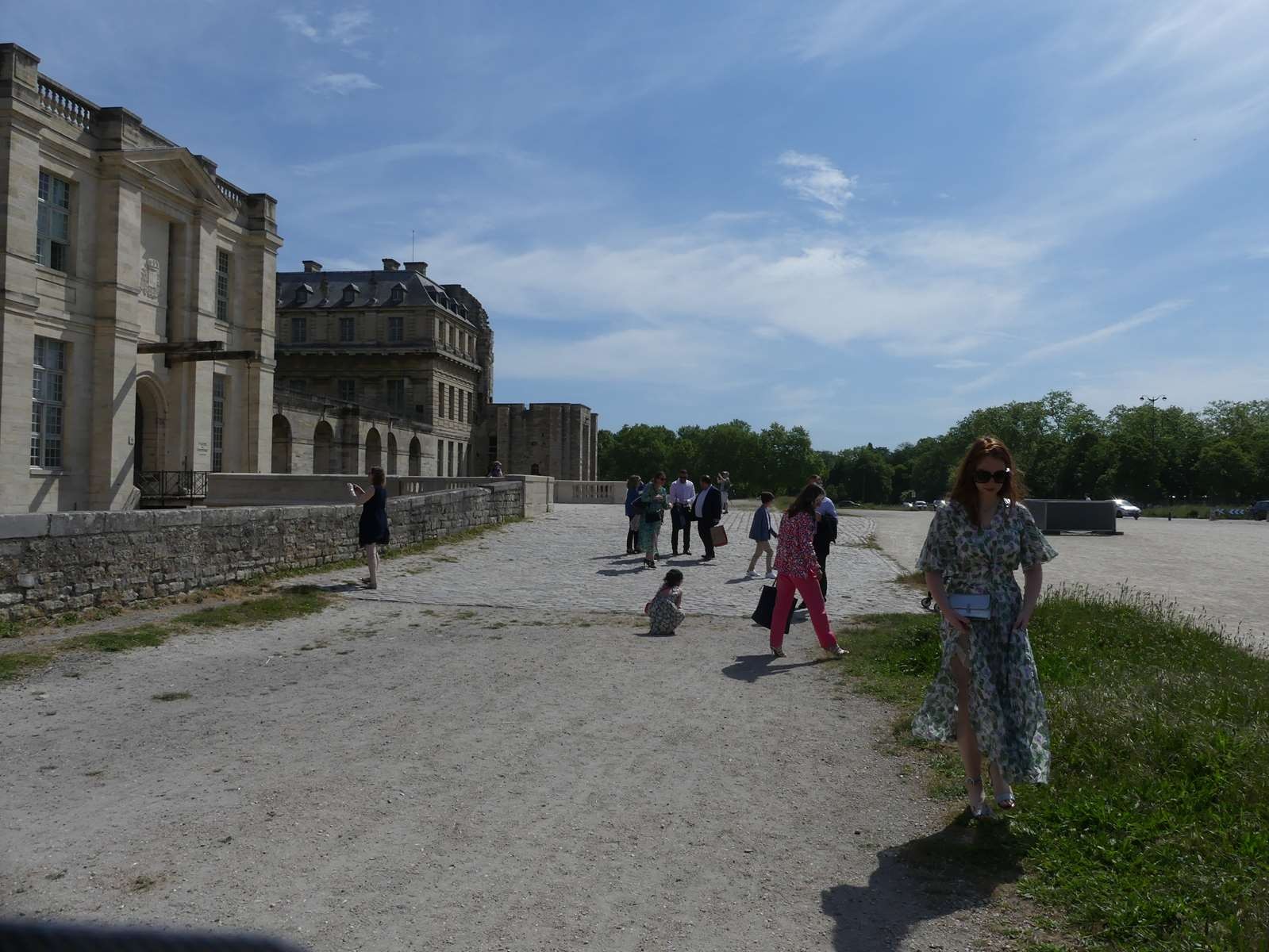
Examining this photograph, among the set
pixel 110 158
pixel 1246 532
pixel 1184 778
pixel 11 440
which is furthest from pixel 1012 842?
pixel 1246 532

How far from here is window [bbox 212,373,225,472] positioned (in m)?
32.8

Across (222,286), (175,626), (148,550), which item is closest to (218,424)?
(222,286)

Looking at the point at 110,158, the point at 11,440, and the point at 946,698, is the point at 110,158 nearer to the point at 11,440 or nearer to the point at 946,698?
the point at 11,440

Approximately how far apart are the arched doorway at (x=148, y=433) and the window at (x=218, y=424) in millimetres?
2403

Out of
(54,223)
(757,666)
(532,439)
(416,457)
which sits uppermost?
(54,223)

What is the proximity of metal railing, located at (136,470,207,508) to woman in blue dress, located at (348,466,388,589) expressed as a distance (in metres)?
17.9

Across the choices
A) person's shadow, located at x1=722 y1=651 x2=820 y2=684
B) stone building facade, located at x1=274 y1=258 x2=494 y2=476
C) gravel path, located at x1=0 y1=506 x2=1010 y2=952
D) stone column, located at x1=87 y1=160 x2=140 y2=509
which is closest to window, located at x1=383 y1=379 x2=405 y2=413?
stone building facade, located at x1=274 y1=258 x2=494 y2=476

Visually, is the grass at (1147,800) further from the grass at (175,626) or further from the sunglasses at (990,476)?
the grass at (175,626)

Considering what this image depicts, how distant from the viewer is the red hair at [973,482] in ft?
15.0

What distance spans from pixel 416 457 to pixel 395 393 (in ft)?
21.9

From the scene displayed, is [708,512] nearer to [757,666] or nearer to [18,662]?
[757,666]

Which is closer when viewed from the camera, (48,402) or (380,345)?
(48,402)

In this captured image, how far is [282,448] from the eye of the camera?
4331cm

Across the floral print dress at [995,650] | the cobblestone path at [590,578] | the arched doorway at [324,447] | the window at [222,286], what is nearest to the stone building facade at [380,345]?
the arched doorway at [324,447]
